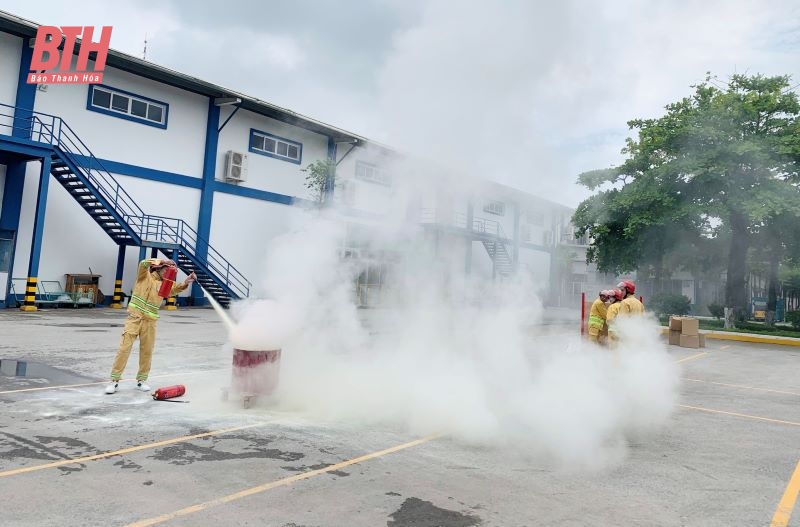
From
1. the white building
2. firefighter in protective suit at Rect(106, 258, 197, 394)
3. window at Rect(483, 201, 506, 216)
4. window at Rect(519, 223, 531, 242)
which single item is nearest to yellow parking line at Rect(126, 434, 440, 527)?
firefighter in protective suit at Rect(106, 258, 197, 394)

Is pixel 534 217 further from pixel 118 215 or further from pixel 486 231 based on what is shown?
pixel 118 215

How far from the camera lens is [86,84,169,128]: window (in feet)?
64.2

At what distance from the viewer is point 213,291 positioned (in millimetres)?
21688

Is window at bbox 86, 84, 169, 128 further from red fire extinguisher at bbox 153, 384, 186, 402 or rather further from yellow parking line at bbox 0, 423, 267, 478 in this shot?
yellow parking line at bbox 0, 423, 267, 478

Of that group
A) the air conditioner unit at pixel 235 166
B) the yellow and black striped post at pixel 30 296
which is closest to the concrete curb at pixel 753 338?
the air conditioner unit at pixel 235 166

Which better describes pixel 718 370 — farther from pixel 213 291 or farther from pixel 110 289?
pixel 110 289

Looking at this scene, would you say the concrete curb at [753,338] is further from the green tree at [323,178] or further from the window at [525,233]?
the green tree at [323,178]

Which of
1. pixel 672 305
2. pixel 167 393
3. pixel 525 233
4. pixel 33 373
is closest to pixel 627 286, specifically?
pixel 525 233

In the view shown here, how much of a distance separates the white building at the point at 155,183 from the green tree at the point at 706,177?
568 centimetres

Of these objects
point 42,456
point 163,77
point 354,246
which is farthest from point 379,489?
point 163,77

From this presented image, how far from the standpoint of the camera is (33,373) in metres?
7.96

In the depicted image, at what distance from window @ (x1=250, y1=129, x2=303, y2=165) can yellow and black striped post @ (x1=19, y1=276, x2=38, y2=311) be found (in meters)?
9.93

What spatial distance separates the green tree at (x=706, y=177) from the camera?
21.8 m

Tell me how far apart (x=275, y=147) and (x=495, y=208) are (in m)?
16.9
